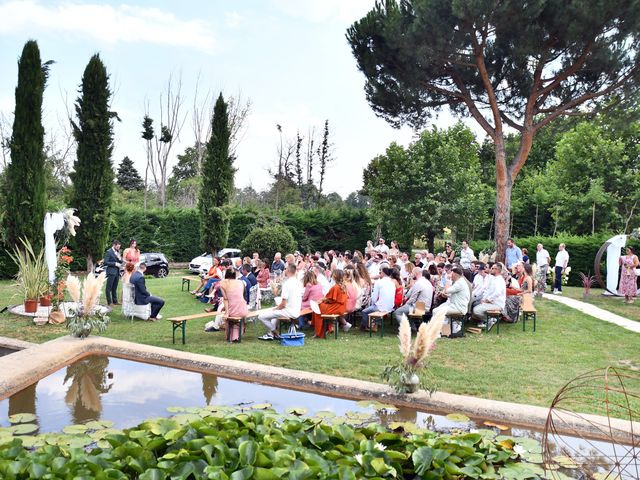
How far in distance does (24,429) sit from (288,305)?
5166mm

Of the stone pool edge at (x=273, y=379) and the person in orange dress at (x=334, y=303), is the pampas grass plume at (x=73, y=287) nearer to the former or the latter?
the stone pool edge at (x=273, y=379)

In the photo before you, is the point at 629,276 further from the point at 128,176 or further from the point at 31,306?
the point at 128,176

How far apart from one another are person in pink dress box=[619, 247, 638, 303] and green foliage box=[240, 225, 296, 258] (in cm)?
1009

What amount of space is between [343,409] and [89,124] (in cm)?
1152

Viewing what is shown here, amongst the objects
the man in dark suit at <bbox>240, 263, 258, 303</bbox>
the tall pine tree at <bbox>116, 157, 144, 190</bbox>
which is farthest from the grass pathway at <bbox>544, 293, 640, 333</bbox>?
the tall pine tree at <bbox>116, 157, 144, 190</bbox>

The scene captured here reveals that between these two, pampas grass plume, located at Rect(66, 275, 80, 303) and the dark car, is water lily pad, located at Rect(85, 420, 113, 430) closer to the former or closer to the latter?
pampas grass plume, located at Rect(66, 275, 80, 303)

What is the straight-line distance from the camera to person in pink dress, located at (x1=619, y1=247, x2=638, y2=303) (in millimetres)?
15133

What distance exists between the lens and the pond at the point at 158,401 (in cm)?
538

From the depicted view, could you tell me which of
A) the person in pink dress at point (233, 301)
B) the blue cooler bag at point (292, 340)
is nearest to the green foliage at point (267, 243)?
the person in pink dress at point (233, 301)

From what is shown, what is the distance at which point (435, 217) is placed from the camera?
2578 centimetres

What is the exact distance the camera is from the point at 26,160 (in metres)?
12.5

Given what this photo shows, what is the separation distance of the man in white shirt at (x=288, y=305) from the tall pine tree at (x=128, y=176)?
4153 centimetres

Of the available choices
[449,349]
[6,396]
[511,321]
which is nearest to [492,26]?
[511,321]

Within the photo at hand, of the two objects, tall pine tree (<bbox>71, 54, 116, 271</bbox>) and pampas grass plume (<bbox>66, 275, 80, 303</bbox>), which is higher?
tall pine tree (<bbox>71, 54, 116, 271</bbox>)
